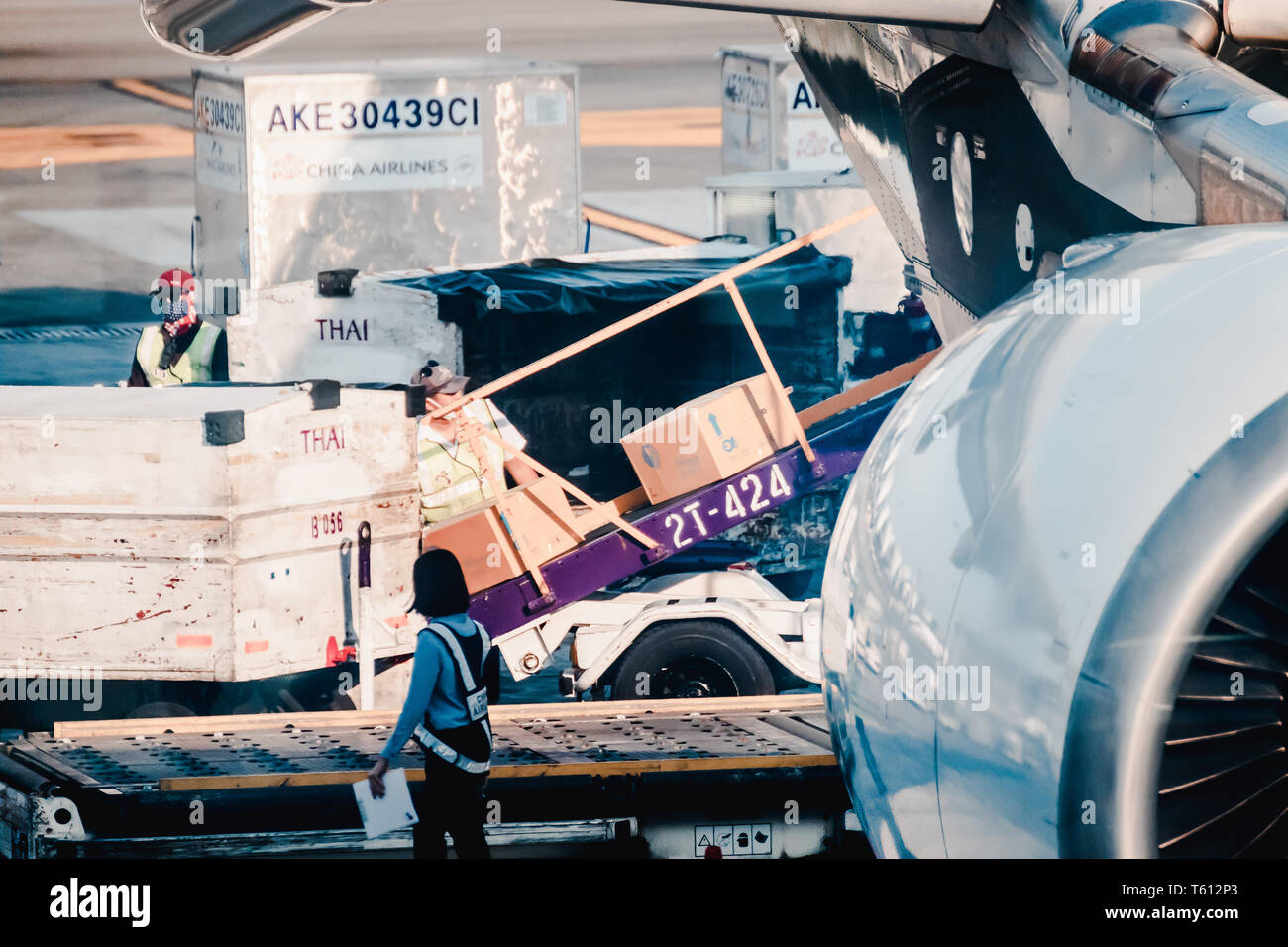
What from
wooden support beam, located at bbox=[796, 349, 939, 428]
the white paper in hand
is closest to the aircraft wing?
the white paper in hand

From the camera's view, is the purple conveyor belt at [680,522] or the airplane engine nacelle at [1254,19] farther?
the purple conveyor belt at [680,522]

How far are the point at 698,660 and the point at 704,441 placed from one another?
1.35m

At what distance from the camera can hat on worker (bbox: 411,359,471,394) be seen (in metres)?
9.51

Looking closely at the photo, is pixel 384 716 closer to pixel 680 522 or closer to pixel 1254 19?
pixel 680 522

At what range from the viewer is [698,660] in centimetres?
920

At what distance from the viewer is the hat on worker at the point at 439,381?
9508mm

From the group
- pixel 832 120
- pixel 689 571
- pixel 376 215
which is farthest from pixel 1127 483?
pixel 376 215

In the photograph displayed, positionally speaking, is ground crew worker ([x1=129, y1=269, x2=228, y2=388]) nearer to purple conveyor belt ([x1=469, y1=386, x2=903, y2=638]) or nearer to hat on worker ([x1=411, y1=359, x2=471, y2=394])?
hat on worker ([x1=411, y1=359, x2=471, y2=394])

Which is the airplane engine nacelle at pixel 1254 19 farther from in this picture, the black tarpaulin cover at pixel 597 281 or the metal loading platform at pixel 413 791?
the black tarpaulin cover at pixel 597 281

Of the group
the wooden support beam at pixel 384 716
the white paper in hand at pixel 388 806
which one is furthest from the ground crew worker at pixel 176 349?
the white paper in hand at pixel 388 806

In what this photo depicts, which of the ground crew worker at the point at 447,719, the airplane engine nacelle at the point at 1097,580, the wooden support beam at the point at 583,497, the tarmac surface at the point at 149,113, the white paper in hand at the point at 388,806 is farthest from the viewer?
the tarmac surface at the point at 149,113

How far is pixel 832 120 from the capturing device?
29.8 feet

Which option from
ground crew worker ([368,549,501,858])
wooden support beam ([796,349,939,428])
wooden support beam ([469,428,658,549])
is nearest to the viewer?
ground crew worker ([368,549,501,858])
